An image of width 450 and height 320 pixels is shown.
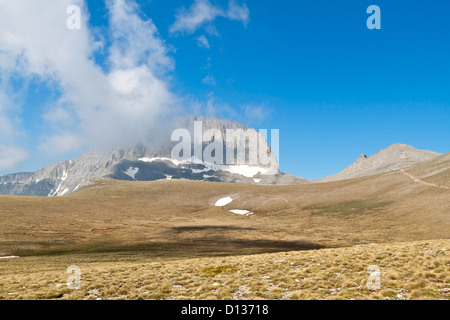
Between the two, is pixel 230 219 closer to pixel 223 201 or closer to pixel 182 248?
pixel 223 201


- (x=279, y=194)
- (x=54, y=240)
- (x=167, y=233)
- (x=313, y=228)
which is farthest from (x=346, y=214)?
(x=54, y=240)

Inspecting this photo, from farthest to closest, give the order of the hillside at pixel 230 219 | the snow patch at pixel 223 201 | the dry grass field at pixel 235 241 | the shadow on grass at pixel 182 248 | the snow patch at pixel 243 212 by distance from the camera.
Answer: the snow patch at pixel 223 201, the snow patch at pixel 243 212, the hillside at pixel 230 219, the shadow on grass at pixel 182 248, the dry grass field at pixel 235 241

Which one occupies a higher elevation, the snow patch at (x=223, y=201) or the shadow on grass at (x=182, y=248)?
the snow patch at (x=223, y=201)

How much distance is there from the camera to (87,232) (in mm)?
78625

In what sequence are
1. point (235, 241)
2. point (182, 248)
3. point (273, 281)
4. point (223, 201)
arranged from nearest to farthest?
1. point (273, 281)
2. point (182, 248)
3. point (235, 241)
4. point (223, 201)

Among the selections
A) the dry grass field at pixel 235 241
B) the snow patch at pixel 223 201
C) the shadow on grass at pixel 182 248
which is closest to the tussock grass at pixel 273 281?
the dry grass field at pixel 235 241

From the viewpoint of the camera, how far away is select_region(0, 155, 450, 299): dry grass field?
19641 mm

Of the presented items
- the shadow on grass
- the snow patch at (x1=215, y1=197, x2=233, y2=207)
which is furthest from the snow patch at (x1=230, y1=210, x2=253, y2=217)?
the shadow on grass

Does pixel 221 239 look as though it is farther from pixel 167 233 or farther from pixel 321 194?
pixel 321 194

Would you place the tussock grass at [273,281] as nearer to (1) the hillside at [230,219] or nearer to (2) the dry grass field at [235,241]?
(2) the dry grass field at [235,241]

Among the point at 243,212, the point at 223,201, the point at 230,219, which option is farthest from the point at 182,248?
the point at 223,201

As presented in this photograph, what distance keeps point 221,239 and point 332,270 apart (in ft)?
164

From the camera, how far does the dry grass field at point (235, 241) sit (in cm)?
1964

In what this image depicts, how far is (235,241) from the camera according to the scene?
66438 mm
